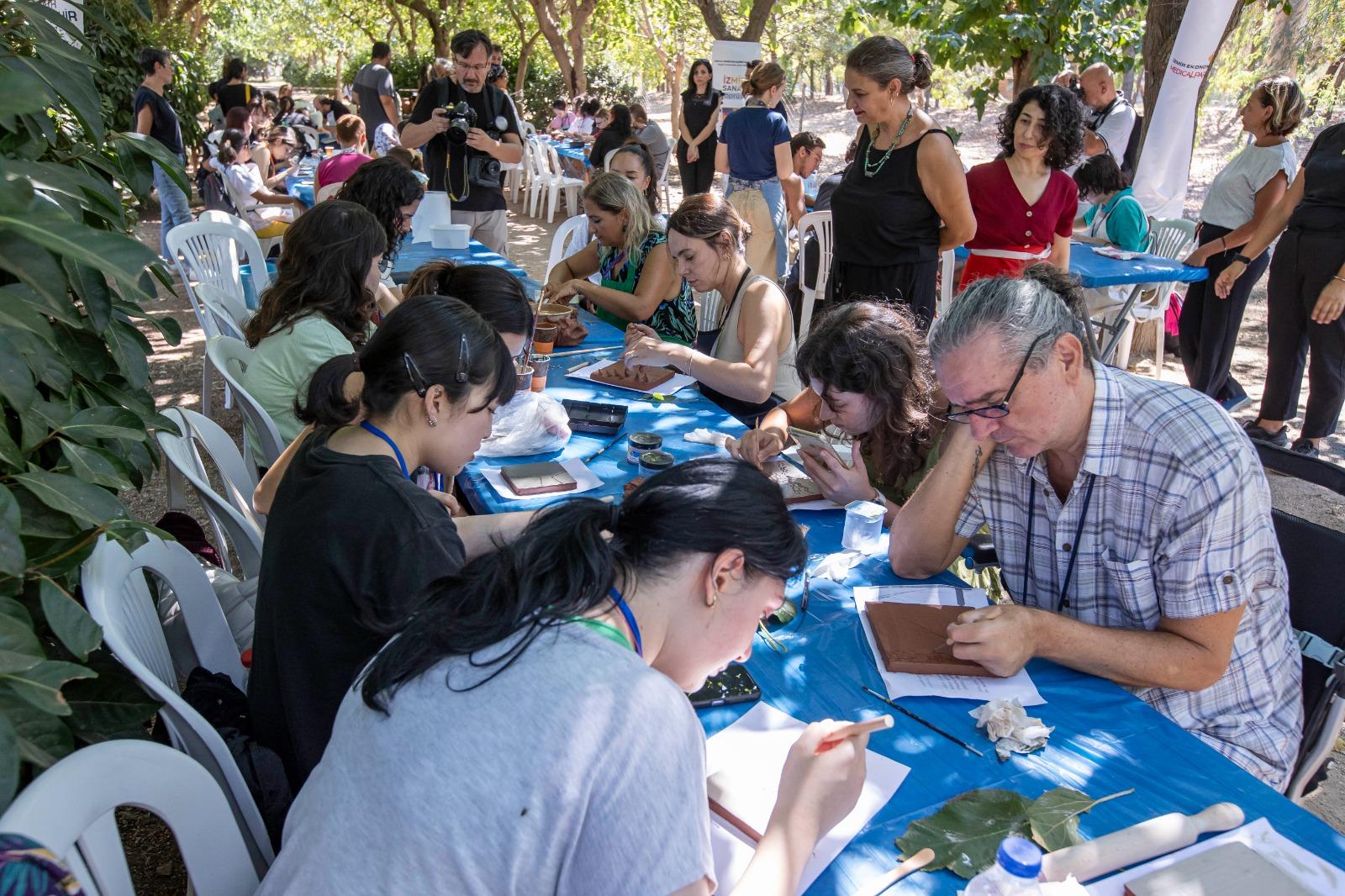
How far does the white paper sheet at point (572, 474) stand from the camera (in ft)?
8.46

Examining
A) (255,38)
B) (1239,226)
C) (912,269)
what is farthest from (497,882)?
(255,38)

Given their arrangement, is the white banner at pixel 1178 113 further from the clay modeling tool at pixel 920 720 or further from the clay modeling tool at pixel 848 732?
the clay modeling tool at pixel 848 732

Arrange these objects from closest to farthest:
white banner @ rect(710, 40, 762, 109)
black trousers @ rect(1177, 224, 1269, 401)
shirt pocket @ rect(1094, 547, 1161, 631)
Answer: shirt pocket @ rect(1094, 547, 1161, 631) < black trousers @ rect(1177, 224, 1269, 401) < white banner @ rect(710, 40, 762, 109)

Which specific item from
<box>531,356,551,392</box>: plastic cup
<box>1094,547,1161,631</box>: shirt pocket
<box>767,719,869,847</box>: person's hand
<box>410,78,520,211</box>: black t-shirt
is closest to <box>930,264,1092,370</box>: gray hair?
<box>1094,547,1161,631</box>: shirt pocket

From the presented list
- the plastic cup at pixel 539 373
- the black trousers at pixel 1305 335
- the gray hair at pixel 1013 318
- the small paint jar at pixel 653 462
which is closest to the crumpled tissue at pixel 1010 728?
the gray hair at pixel 1013 318

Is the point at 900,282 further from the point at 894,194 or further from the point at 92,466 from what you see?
the point at 92,466

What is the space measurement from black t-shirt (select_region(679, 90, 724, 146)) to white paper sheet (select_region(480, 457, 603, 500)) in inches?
308

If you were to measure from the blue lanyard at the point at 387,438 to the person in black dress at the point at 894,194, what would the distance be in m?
2.54

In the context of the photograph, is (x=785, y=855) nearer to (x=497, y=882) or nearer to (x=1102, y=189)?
(x=497, y=882)

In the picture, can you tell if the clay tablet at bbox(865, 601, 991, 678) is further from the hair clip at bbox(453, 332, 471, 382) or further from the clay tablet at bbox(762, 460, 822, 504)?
the hair clip at bbox(453, 332, 471, 382)

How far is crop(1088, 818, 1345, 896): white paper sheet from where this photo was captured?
1.30m

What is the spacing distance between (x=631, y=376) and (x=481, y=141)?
9.41ft

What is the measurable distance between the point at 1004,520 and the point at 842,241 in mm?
2624

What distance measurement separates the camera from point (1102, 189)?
6254 mm
